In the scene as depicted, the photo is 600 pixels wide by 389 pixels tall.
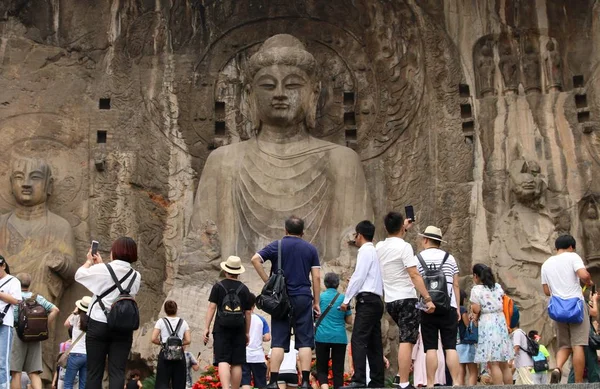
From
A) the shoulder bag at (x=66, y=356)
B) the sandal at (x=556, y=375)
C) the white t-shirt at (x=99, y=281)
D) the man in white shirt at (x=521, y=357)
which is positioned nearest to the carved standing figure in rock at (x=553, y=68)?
the man in white shirt at (x=521, y=357)

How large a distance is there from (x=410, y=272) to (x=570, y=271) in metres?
1.72

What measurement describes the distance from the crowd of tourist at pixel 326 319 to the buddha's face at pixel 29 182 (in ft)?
16.5

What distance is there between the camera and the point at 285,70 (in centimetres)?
1689

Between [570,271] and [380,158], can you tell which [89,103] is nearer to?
[380,158]

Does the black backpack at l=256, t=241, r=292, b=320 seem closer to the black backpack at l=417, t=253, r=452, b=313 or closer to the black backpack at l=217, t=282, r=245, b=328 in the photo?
the black backpack at l=217, t=282, r=245, b=328

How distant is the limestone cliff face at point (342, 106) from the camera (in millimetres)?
16953

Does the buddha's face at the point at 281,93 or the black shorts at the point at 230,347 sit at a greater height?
the buddha's face at the point at 281,93

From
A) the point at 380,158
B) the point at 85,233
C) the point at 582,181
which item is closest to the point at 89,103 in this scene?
the point at 85,233

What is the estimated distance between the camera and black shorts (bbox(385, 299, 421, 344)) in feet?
33.9

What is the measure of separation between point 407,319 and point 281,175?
6956mm

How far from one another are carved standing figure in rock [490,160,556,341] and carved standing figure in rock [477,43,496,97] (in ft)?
4.28

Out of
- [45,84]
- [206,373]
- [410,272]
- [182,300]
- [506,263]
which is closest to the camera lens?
[410,272]

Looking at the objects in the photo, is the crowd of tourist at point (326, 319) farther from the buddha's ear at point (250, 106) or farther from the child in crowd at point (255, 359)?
the buddha's ear at point (250, 106)

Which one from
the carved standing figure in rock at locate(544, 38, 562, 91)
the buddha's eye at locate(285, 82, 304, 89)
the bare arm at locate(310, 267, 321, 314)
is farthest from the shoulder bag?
the carved standing figure in rock at locate(544, 38, 562, 91)
